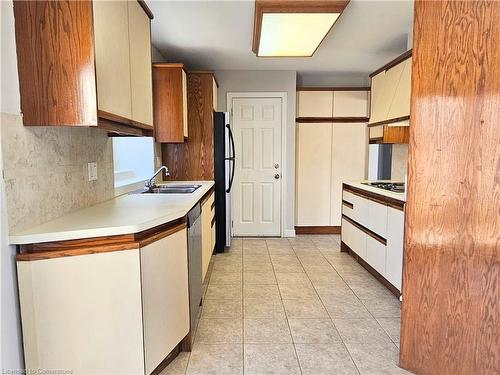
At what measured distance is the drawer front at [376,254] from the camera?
317 centimetres

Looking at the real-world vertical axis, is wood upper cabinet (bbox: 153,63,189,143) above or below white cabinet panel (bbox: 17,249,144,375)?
above

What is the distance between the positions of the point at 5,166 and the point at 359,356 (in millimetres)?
2108

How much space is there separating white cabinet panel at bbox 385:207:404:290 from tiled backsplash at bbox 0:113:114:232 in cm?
225

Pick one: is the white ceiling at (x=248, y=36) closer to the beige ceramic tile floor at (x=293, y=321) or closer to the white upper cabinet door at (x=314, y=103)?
the white upper cabinet door at (x=314, y=103)

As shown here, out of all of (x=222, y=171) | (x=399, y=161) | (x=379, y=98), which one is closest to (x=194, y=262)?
(x=222, y=171)

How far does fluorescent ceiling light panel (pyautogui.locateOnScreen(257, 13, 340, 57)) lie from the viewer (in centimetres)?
277

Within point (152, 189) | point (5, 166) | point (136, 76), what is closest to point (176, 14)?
point (136, 76)

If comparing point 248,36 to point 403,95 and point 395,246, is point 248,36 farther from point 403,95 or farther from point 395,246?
point 395,246

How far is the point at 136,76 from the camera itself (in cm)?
222

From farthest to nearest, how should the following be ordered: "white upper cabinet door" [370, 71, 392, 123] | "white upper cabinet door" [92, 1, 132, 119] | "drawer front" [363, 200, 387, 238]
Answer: "white upper cabinet door" [370, 71, 392, 123] < "drawer front" [363, 200, 387, 238] < "white upper cabinet door" [92, 1, 132, 119]

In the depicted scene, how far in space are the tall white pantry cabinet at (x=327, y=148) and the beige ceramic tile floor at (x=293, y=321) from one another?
1342mm

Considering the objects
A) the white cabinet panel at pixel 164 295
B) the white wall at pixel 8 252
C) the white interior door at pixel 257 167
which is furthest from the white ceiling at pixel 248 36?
the white cabinet panel at pixel 164 295

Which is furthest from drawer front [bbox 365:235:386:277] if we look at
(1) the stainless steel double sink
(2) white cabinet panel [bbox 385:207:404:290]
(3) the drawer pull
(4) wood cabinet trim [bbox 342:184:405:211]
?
(1) the stainless steel double sink

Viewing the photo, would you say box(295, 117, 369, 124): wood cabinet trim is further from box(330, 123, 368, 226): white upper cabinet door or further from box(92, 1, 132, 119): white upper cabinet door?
box(92, 1, 132, 119): white upper cabinet door
